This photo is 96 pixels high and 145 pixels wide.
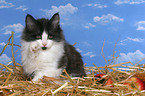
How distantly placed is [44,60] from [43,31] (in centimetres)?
45

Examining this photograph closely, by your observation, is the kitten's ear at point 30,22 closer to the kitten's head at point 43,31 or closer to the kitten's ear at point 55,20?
the kitten's head at point 43,31

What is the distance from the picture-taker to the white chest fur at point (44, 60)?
10.1 ft

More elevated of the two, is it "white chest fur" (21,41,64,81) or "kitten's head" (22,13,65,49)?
"kitten's head" (22,13,65,49)

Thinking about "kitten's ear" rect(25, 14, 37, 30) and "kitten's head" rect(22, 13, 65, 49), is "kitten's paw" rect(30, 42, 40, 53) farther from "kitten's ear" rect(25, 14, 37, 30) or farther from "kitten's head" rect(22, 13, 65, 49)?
"kitten's ear" rect(25, 14, 37, 30)

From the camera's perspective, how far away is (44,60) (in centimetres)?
309

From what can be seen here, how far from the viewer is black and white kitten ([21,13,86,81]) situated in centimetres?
304

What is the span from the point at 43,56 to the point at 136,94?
145 cm

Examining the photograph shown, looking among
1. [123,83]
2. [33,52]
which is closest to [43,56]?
[33,52]

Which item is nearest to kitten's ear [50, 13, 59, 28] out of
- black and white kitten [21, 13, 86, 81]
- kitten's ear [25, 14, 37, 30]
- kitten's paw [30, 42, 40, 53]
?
black and white kitten [21, 13, 86, 81]

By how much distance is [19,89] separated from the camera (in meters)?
2.62

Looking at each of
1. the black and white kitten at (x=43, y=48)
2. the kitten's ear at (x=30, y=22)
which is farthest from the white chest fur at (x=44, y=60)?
the kitten's ear at (x=30, y=22)

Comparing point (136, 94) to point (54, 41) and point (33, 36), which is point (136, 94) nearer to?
point (54, 41)

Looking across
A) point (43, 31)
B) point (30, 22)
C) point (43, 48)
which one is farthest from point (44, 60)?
point (30, 22)

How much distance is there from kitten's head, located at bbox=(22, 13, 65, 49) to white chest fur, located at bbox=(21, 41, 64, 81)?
0.09 metres
